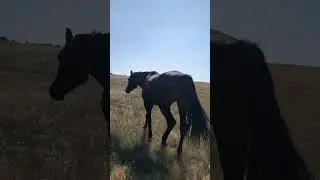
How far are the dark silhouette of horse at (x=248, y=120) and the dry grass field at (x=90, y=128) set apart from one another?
8cm

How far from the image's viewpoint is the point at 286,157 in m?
3.60

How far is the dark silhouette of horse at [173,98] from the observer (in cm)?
368

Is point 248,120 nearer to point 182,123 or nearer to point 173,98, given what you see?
point 182,123

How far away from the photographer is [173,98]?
12.4 ft

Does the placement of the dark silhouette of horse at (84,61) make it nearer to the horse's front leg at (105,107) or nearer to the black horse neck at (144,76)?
the horse's front leg at (105,107)

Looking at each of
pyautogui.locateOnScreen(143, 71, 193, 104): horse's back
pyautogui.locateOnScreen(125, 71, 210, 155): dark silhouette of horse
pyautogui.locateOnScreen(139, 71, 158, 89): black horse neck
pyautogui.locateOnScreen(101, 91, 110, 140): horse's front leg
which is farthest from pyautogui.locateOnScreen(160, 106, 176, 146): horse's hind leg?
pyautogui.locateOnScreen(101, 91, 110, 140): horse's front leg

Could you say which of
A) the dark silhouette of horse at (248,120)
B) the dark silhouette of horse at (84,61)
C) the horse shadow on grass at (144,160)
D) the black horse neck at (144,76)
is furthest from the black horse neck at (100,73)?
the dark silhouette of horse at (248,120)

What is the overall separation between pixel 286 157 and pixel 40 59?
2.00 m

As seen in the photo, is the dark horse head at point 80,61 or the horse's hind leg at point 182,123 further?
the horse's hind leg at point 182,123

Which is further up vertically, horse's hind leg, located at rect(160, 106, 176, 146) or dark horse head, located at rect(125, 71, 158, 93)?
dark horse head, located at rect(125, 71, 158, 93)

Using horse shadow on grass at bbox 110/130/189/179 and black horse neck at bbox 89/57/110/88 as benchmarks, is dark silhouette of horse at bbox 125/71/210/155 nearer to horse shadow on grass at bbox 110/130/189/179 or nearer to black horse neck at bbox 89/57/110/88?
horse shadow on grass at bbox 110/130/189/179

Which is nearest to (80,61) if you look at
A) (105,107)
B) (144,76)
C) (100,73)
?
(100,73)

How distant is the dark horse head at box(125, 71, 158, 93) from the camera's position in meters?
3.69

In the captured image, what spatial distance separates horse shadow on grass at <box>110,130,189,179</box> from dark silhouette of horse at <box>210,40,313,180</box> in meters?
0.42
